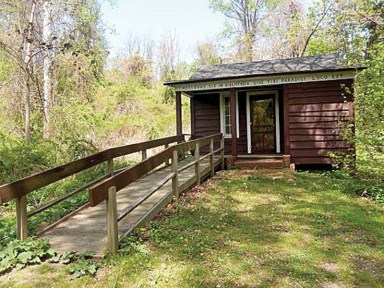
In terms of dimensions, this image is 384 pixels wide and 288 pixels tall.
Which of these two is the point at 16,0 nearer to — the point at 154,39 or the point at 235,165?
the point at 235,165

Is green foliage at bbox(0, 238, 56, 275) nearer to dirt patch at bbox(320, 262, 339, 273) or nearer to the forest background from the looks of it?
dirt patch at bbox(320, 262, 339, 273)

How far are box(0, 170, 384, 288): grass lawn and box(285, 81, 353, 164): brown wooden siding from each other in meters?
2.86

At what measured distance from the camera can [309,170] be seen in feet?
31.7

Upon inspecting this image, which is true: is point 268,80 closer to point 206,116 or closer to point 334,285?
point 206,116

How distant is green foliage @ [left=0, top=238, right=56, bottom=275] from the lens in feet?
10.9

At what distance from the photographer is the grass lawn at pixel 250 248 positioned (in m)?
3.13

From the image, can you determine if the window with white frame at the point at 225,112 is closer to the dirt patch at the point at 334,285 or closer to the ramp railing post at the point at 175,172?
the ramp railing post at the point at 175,172

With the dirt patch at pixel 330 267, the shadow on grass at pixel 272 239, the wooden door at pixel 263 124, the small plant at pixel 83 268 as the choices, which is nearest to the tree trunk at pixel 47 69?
the wooden door at pixel 263 124

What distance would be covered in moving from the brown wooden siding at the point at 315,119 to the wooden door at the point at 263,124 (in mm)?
1296

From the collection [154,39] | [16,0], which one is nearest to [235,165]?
[16,0]

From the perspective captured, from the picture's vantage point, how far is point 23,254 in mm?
3457

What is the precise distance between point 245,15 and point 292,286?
2859cm

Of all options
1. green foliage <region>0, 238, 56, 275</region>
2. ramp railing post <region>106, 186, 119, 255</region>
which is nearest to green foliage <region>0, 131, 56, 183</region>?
green foliage <region>0, 238, 56, 275</region>

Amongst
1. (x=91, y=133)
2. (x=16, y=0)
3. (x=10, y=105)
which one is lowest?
(x=91, y=133)
